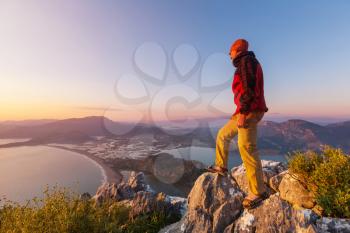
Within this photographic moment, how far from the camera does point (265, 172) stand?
32.2ft

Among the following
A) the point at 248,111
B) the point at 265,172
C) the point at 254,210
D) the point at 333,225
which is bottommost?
the point at 333,225

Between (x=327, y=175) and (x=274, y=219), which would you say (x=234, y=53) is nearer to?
(x=274, y=219)

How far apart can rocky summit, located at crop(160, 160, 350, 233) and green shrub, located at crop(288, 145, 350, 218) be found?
0.28 m

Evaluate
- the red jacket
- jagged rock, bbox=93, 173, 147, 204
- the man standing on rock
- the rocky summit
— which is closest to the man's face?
the man standing on rock

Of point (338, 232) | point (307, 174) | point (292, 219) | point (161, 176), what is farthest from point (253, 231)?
point (161, 176)

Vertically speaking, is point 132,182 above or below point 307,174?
below

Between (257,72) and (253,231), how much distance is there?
13.1ft

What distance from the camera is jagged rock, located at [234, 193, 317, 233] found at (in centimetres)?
673

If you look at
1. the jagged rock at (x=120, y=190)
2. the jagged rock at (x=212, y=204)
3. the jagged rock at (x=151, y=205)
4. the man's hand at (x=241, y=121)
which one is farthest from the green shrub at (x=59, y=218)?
the man's hand at (x=241, y=121)

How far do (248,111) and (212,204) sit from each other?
319cm

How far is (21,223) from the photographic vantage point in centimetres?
764

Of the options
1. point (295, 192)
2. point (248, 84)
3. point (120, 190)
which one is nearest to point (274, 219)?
point (295, 192)

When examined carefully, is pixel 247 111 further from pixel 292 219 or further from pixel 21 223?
pixel 21 223

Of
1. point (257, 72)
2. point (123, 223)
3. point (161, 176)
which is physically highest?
point (257, 72)
